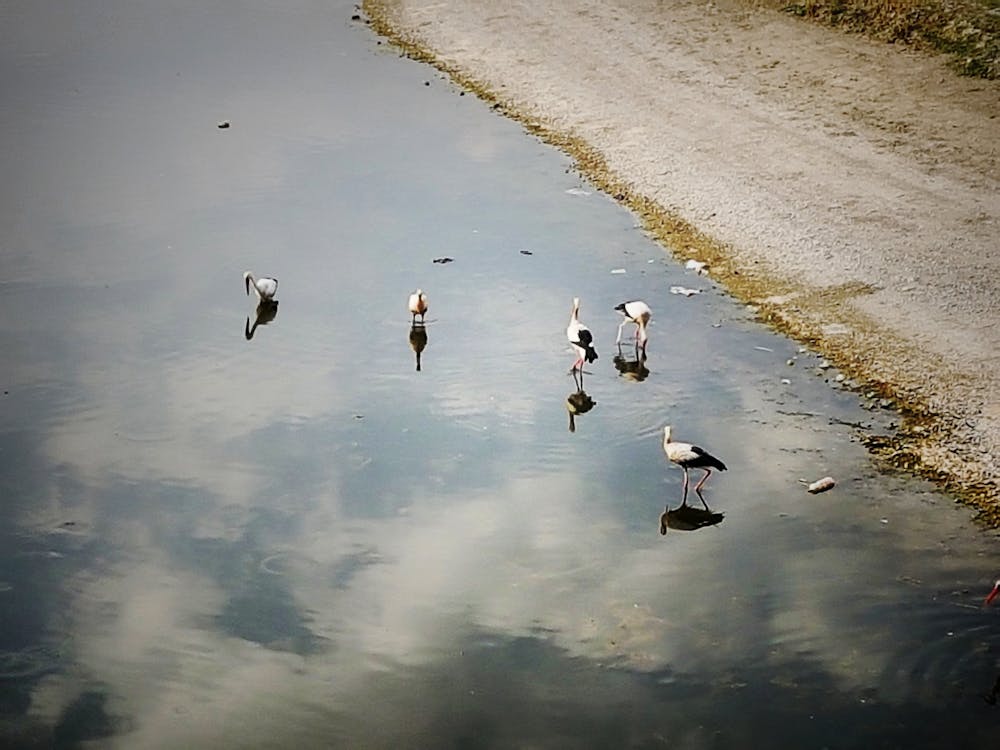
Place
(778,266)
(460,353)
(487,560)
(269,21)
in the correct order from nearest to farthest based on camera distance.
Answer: (487,560), (460,353), (778,266), (269,21)

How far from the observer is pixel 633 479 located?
928 cm

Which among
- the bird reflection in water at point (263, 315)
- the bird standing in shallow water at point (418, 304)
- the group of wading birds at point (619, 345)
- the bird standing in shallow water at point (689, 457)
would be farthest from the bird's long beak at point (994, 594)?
the bird reflection in water at point (263, 315)

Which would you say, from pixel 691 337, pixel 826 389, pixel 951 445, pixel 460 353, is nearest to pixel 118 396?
pixel 460 353

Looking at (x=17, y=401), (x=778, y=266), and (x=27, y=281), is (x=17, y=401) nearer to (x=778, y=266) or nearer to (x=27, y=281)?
(x=27, y=281)

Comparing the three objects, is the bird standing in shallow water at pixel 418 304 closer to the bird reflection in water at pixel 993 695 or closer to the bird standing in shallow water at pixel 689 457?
the bird standing in shallow water at pixel 689 457

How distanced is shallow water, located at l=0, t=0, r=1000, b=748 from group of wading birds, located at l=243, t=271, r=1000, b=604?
0.32ft

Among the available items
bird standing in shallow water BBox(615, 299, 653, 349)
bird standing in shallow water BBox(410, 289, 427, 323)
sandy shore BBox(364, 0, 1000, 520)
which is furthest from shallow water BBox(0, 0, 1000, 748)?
sandy shore BBox(364, 0, 1000, 520)

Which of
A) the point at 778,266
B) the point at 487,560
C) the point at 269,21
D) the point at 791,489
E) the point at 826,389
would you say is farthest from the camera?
the point at 269,21

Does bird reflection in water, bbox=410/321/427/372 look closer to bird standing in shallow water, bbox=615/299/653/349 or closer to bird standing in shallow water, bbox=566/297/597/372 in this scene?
bird standing in shallow water, bbox=566/297/597/372

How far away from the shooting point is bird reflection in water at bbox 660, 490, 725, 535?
8.70 meters

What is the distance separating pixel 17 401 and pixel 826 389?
6.33m

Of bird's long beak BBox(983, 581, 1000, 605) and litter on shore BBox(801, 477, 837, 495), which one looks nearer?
bird's long beak BBox(983, 581, 1000, 605)

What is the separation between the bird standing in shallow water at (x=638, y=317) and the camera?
11.0 meters

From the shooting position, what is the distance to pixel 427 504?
904 centimetres
